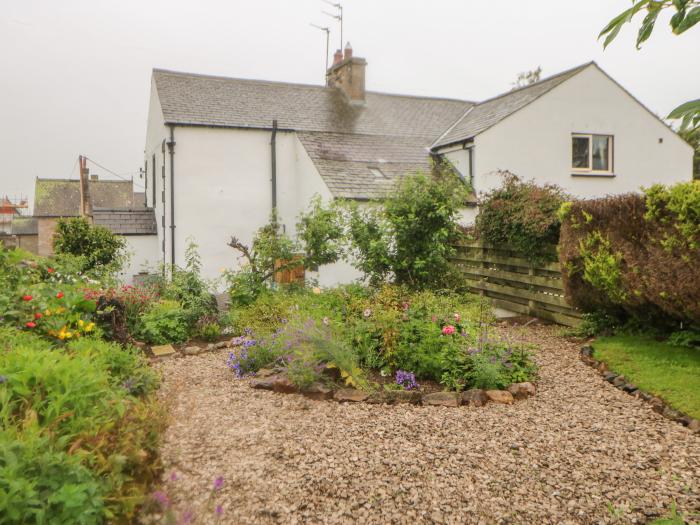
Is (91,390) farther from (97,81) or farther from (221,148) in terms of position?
(97,81)

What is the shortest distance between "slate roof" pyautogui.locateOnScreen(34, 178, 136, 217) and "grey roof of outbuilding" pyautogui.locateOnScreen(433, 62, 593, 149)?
110 ft

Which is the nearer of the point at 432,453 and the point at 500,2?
the point at 500,2

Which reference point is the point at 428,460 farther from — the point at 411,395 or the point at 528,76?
the point at 528,76

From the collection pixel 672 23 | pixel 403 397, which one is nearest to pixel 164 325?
pixel 403 397

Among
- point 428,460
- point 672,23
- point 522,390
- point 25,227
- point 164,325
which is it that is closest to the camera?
point 672,23

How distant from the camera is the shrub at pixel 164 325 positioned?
8.27m

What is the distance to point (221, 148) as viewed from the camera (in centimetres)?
1720

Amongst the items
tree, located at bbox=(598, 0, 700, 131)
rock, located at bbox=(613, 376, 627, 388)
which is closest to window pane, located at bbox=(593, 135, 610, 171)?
rock, located at bbox=(613, 376, 627, 388)

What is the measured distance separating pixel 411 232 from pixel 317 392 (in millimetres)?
5412

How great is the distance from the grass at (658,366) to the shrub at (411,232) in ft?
11.5

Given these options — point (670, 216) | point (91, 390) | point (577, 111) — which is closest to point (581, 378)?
point (670, 216)

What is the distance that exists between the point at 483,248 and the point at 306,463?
852cm

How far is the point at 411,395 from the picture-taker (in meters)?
5.36

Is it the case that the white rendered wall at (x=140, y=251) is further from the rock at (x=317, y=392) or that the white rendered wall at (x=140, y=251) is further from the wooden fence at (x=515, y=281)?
the rock at (x=317, y=392)
